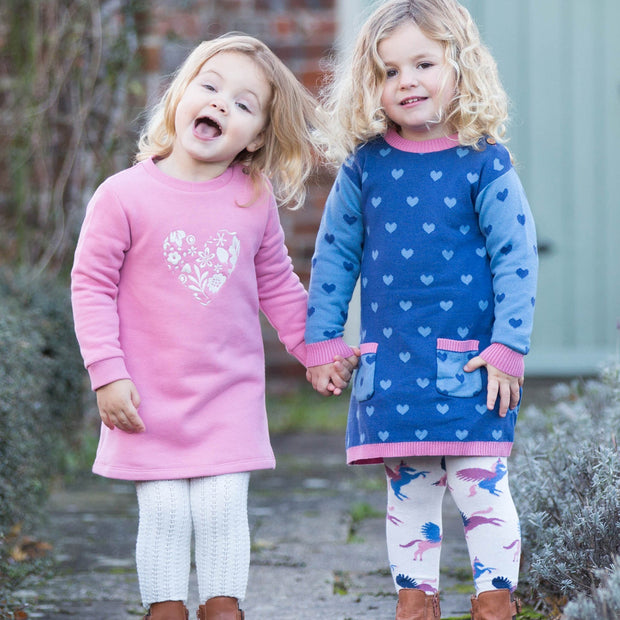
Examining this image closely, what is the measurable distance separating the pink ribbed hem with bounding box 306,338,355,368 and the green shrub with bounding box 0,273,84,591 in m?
0.81

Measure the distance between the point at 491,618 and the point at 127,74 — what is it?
3.06 meters

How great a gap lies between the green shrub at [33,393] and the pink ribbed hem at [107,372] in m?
0.51

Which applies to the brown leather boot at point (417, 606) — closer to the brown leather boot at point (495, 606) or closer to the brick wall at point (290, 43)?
the brown leather boot at point (495, 606)

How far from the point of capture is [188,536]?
7.45 ft

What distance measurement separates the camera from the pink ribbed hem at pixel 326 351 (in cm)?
240

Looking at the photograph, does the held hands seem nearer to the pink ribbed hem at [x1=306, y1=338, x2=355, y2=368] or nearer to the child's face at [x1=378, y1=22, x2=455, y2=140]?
the pink ribbed hem at [x1=306, y1=338, x2=355, y2=368]

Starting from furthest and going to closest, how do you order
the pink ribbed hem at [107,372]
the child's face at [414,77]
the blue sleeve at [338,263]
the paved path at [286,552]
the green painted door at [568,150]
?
the green painted door at [568,150] < the paved path at [286,552] < the blue sleeve at [338,263] < the child's face at [414,77] < the pink ribbed hem at [107,372]

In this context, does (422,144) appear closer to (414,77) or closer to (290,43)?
(414,77)

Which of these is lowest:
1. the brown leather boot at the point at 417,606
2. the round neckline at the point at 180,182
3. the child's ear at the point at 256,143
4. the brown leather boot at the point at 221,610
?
the brown leather boot at the point at 417,606

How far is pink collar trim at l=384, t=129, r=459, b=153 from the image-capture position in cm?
235

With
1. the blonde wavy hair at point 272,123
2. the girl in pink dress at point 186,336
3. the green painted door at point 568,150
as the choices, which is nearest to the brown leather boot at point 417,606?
the girl in pink dress at point 186,336

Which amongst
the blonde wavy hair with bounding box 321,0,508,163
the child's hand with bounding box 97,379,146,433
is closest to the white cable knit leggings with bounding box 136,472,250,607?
the child's hand with bounding box 97,379,146,433

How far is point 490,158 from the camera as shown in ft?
7.57

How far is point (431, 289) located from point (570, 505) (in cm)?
61
